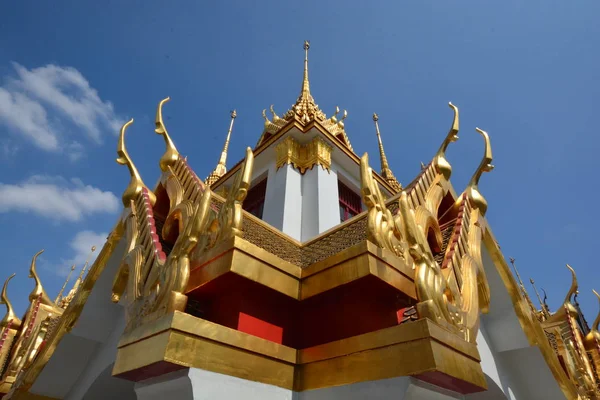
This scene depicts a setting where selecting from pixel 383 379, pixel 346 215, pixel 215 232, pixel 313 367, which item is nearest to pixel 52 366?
pixel 215 232

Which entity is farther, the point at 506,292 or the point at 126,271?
the point at 506,292

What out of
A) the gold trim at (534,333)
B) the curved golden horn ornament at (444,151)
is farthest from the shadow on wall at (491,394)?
the curved golden horn ornament at (444,151)

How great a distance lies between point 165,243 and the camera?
15.1 ft

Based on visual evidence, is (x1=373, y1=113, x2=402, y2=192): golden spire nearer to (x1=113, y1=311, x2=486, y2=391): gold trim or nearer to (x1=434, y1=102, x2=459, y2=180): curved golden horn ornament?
(x1=434, y1=102, x2=459, y2=180): curved golden horn ornament

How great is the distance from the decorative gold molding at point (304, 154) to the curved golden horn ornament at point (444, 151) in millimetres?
2436

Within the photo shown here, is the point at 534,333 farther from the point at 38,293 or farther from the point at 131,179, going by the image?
the point at 38,293

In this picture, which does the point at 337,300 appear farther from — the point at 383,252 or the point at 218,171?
the point at 218,171

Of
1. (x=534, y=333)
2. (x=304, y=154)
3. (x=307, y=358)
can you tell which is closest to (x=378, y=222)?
(x=307, y=358)

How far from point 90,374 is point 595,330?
8.75 m

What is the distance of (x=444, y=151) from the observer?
514cm

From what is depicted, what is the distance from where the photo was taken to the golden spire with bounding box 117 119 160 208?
4.74 metres

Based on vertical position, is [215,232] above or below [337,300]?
above

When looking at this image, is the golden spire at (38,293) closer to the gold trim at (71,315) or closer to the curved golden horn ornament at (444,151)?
the gold trim at (71,315)

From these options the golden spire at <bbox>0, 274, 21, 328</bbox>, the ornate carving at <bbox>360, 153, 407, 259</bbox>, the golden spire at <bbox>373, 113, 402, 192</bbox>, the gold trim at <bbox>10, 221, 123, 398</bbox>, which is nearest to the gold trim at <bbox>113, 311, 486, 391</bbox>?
the ornate carving at <bbox>360, 153, 407, 259</bbox>
